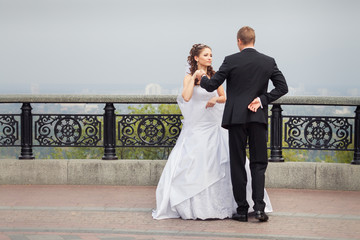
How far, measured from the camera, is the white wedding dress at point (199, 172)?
7785 millimetres

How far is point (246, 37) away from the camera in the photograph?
24.3 feet

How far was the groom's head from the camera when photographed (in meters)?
7.43

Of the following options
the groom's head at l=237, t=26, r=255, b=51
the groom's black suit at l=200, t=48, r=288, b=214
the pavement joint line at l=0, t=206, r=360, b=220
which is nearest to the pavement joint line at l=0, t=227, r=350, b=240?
the groom's black suit at l=200, t=48, r=288, b=214

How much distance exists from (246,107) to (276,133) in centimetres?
287

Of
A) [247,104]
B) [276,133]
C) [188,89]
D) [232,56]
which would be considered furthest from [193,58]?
[276,133]

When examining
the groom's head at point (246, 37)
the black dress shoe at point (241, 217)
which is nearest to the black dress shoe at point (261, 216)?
the black dress shoe at point (241, 217)

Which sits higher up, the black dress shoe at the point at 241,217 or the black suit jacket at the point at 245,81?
the black suit jacket at the point at 245,81

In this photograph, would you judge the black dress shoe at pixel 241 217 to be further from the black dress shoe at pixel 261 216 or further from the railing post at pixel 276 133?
the railing post at pixel 276 133

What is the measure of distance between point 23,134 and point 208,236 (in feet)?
15.2

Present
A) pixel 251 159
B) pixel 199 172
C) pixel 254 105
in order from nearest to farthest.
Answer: pixel 254 105, pixel 251 159, pixel 199 172

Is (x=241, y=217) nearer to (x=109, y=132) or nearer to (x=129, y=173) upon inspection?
(x=129, y=173)

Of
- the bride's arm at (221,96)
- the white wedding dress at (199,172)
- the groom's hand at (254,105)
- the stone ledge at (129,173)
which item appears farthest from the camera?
the stone ledge at (129,173)

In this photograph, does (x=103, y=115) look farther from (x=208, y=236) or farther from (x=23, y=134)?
(x=208, y=236)

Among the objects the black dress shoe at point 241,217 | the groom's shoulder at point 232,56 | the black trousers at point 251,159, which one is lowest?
the black dress shoe at point 241,217
